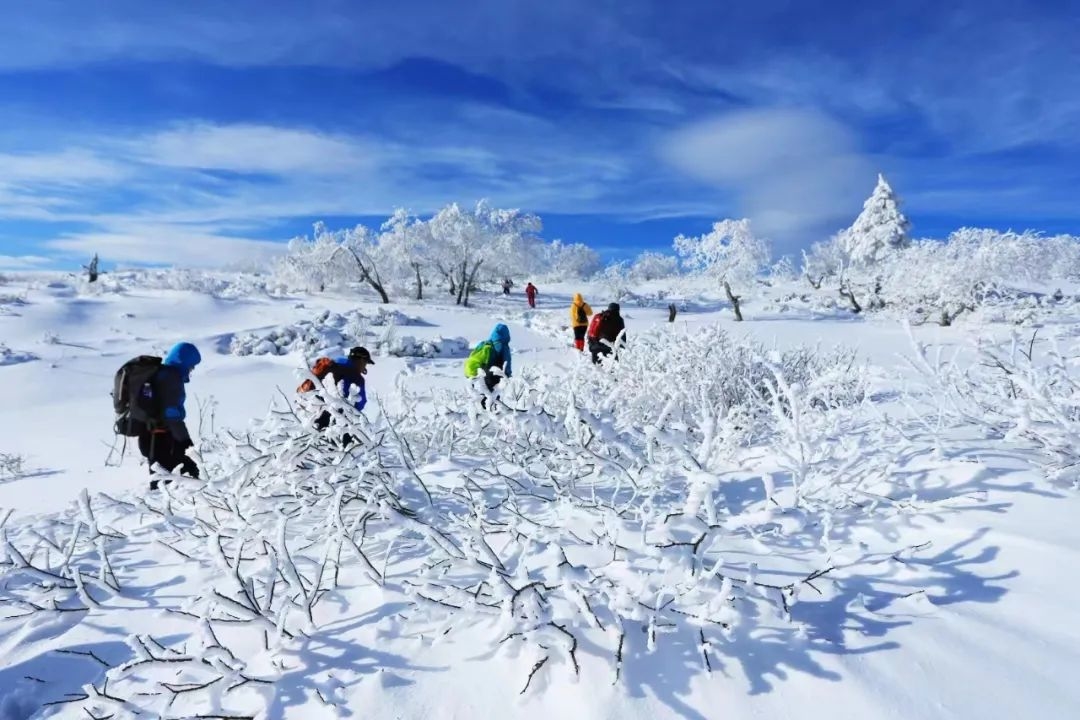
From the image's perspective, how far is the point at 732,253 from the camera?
34.6 m

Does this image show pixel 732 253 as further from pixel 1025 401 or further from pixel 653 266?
pixel 653 266

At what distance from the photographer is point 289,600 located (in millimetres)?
2061

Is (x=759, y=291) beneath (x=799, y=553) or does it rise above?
above

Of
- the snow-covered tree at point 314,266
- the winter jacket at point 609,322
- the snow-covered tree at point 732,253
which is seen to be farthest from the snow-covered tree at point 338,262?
the winter jacket at point 609,322

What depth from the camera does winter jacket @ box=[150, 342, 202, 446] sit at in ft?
17.5

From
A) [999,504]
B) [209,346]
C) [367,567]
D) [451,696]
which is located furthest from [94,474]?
[209,346]

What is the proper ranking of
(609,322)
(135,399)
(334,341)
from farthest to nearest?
(334,341) < (609,322) < (135,399)

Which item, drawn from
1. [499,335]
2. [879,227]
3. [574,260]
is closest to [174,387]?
[499,335]

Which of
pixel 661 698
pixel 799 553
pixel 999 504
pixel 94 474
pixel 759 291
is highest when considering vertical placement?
pixel 759 291

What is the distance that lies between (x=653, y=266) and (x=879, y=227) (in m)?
38.7

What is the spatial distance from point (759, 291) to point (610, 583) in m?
43.3

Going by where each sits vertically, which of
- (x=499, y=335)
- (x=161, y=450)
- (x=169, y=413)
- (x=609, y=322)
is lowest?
(x=161, y=450)

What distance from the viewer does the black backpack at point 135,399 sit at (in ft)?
17.2

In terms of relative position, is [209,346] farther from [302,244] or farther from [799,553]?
[302,244]
